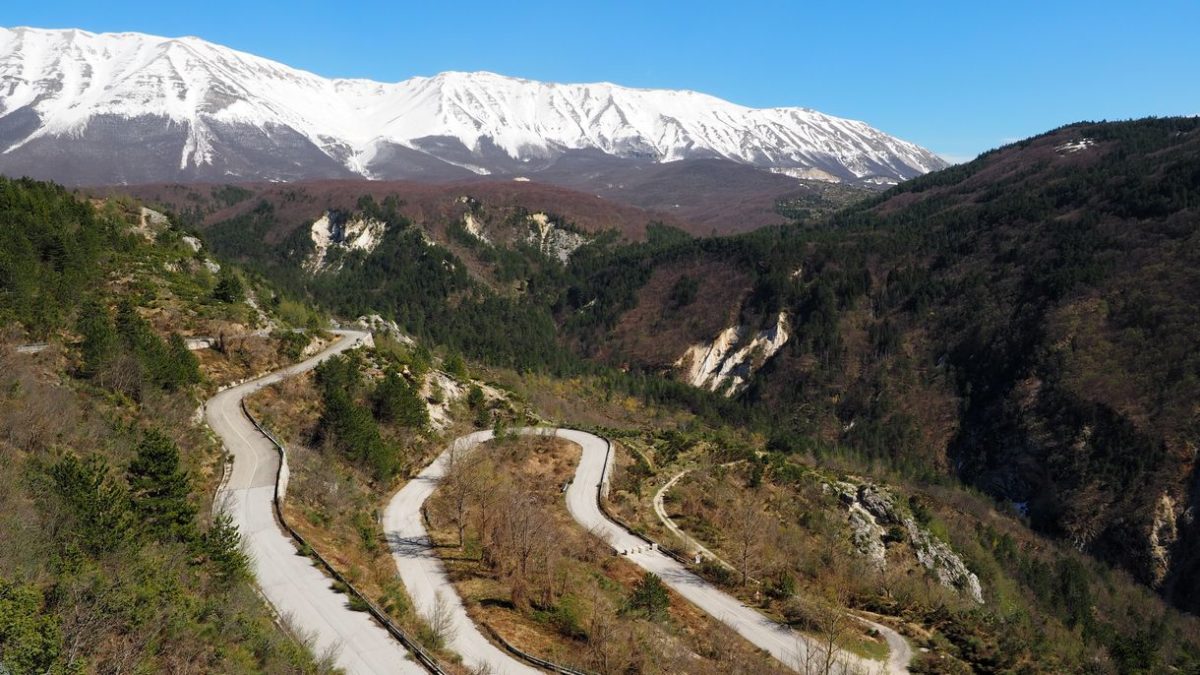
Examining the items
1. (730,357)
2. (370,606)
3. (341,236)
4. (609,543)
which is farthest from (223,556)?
(341,236)

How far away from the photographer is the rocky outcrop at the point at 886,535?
42.2 meters

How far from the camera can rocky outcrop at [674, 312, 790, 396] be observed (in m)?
110

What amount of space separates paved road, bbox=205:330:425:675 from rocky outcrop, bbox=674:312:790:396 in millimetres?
83052

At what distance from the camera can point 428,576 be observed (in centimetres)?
2567

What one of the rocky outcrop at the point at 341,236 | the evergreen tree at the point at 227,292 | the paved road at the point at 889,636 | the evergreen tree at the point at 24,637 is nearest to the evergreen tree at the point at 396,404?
the paved road at the point at 889,636

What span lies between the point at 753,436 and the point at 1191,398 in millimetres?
41062

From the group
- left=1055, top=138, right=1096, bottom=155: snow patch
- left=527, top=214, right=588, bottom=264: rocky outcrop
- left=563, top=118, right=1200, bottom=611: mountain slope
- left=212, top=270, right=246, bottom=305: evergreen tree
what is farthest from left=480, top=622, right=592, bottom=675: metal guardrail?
left=1055, top=138, right=1096, bottom=155: snow patch

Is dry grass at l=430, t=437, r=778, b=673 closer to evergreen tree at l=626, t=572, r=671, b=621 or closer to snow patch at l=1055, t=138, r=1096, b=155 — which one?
evergreen tree at l=626, t=572, r=671, b=621

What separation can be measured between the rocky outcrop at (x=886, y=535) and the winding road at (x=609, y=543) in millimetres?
16842

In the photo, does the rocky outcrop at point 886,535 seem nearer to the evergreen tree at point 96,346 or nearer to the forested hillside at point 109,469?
the forested hillside at point 109,469

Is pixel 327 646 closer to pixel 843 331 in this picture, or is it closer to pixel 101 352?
pixel 101 352

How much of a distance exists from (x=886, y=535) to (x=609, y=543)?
22.3m

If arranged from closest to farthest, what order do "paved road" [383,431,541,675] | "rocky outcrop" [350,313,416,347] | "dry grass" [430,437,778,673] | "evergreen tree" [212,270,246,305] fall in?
1. "paved road" [383,431,541,675]
2. "dry grass" [430,437,778,673]
3. "evergreen tree" [212,270,246,305]
4. "rocky outcrop" [350,313,416,347]

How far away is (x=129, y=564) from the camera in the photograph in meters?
16.5
